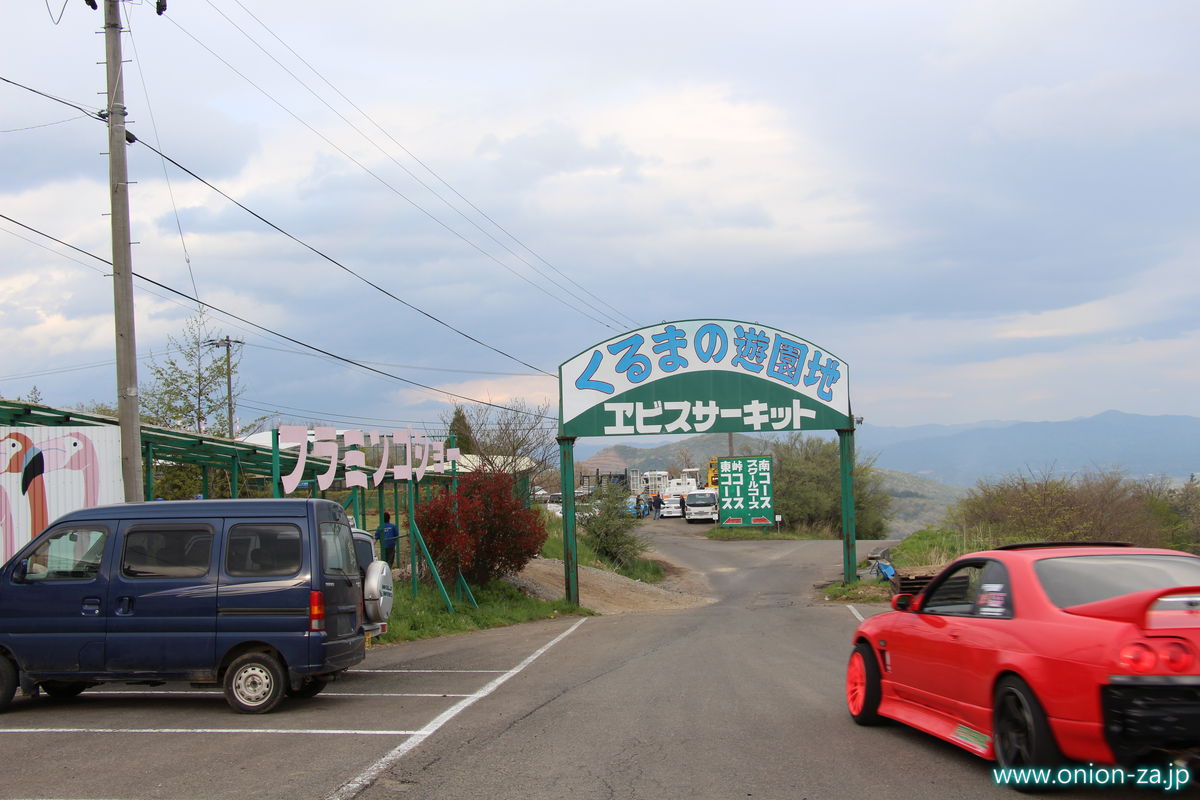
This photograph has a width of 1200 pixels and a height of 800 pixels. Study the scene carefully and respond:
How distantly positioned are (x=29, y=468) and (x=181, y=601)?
6368mm

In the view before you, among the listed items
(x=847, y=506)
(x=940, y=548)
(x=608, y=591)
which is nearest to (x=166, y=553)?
(x=847, y=506)

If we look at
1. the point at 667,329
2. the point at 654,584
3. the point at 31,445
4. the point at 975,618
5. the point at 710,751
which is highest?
the point at 667,329

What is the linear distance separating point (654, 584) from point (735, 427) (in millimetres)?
12025

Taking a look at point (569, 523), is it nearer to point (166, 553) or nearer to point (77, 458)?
point (77, 458)

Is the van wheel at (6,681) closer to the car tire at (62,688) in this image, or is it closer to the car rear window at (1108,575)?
the car tire at (62,688)

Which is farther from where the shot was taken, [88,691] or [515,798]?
[88,691]

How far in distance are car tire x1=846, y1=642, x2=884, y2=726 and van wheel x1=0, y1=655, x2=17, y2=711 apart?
8.24m

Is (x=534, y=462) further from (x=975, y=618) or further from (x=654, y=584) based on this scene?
(x=975, y=618)

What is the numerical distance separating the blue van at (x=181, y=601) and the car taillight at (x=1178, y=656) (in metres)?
7.42

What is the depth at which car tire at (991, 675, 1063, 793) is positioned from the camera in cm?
586

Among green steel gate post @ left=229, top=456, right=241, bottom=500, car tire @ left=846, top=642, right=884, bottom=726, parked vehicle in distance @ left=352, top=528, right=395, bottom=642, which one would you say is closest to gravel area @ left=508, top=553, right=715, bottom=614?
green steel gate post @ left=229, top=456, right=241, bottom=500

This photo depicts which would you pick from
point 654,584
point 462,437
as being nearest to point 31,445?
point 654,584

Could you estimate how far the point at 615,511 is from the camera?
37.4 metres

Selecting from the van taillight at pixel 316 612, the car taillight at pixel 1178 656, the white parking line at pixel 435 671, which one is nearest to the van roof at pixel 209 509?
the van taillight at pixel 316 612
